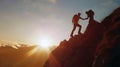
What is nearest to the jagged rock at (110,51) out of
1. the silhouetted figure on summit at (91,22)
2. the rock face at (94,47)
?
the rock face at (94,47)

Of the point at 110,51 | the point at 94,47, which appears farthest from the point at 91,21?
the point at 110,51

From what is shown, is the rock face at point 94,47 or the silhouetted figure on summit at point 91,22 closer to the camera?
the rock face at point 94,47

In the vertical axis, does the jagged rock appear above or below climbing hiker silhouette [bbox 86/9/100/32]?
below

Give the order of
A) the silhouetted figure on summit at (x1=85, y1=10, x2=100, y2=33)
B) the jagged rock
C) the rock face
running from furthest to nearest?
1. the silhouetted figure on summit at (x1=85, y1=10, x2=100, y2=33)
2. the rock face
3. the jagged rock

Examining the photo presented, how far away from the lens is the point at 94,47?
3434 cm

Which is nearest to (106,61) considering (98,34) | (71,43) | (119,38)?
(119,38)

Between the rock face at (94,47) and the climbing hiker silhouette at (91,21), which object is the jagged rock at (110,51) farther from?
the climbing hiker silhouette at (91,21)

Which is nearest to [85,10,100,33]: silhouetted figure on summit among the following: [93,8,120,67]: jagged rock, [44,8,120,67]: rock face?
[44,8,120,67]: rock face

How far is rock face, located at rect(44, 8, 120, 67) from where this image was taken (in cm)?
2617

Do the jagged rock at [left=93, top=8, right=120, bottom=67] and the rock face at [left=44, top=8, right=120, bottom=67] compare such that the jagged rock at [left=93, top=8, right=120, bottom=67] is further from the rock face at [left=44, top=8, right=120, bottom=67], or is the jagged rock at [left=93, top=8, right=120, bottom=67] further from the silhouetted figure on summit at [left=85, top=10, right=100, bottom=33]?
the silhouetted figure on summit at [left=85, top=10, right=100, bottom=33]

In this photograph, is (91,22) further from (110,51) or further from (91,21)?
(110,51)

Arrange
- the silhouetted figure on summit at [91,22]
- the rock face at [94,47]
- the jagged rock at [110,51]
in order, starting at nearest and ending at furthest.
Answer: the jagged rock at [110,51]
the rock face at [94,47]
the silhouetted figure on summit at [91,22]

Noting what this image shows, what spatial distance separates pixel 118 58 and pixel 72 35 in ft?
54.1

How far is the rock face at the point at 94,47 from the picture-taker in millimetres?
26172
